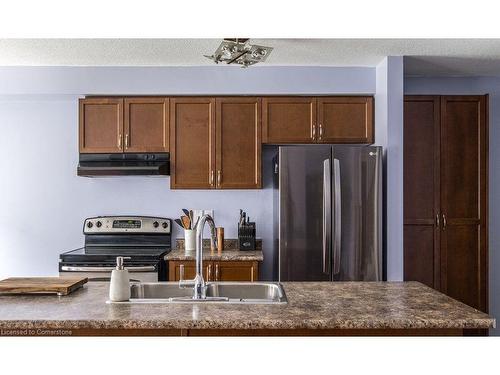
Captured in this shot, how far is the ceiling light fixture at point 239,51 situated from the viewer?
2451 mm

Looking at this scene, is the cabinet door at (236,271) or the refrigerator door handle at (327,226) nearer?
the refrigerator door handle at (327,226)

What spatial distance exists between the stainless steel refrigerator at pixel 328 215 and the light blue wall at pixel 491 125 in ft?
4.06

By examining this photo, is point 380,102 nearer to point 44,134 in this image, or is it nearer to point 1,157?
point 44,134

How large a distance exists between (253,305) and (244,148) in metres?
2.24

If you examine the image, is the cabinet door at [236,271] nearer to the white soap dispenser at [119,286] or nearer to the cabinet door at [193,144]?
the cabinet door at [193,144]

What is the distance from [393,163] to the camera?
12.5 ft

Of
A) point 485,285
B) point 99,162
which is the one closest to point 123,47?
point 99,162

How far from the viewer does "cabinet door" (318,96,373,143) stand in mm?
4012

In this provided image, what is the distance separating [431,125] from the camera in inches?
166

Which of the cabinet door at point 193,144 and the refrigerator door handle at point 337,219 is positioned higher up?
the cabinet door at point 193,144

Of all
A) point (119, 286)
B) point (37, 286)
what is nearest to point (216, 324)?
point (119, 286)

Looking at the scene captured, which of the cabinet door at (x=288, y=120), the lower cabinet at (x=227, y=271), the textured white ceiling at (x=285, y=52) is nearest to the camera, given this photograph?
the textured white ceiling at (x=285, y=52)

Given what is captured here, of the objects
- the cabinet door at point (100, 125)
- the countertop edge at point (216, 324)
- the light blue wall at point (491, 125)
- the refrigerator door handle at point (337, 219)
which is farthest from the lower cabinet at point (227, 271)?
the light blue wall at point (491, 125)

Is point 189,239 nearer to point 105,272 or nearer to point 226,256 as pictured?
point 226,256
